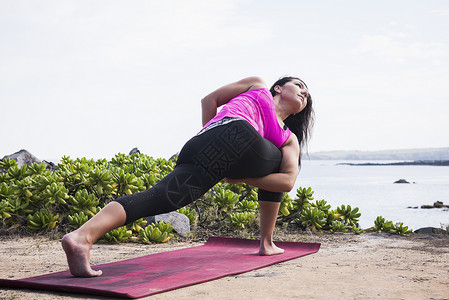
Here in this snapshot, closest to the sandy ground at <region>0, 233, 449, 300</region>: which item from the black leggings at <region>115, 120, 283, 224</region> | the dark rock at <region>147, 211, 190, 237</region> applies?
the dark rock at <region>147, 211, 190, 237</region>

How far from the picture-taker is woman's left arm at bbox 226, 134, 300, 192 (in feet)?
9.32

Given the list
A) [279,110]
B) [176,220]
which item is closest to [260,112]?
[279,110]

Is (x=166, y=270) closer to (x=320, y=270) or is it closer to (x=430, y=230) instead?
(x=320, y=270)

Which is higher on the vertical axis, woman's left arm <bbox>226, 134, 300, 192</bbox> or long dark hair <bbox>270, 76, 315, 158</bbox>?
long dark hair <bbox>270, 76, 315, 158</bbox>

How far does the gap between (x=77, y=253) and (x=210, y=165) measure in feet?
2.72

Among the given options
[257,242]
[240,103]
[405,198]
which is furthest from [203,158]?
[405,198]

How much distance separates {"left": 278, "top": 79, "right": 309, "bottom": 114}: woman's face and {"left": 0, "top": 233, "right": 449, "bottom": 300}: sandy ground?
1007mm

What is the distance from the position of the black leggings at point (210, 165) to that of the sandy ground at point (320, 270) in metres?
0.47

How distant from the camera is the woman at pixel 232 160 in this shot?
7.86 feet

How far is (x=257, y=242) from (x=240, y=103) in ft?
4.08

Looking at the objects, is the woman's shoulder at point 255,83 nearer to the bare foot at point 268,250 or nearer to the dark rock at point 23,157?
the bare foot at point 268,250

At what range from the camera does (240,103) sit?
2947mm

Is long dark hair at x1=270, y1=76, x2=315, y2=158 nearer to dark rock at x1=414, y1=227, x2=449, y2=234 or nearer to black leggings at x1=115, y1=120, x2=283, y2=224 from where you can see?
black leggings at x1=115, y1=120, x2=283, y2=224

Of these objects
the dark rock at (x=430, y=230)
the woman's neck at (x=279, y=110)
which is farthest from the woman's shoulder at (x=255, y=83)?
the dark rock at (x=430, y=230)
